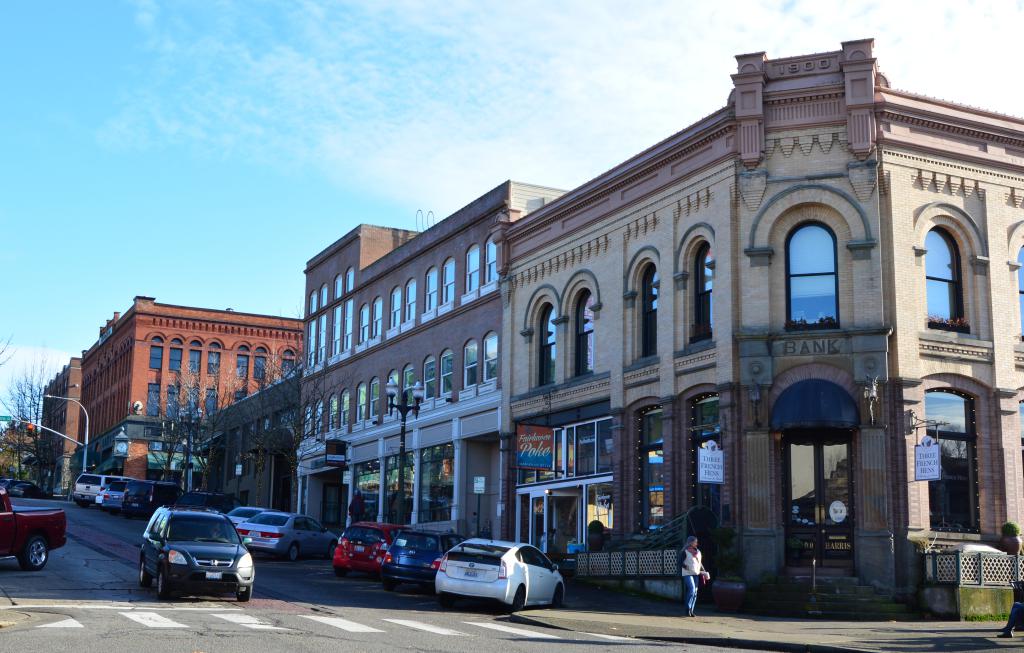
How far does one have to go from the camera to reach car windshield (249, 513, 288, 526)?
3509 cm

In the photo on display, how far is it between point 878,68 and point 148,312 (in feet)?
231

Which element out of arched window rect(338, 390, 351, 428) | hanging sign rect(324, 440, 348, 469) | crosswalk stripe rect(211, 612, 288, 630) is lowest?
crosswalk stripe rect(211, 612, 288, 630)

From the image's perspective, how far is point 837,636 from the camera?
20.0 meters

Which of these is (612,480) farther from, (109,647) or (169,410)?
(169,410)

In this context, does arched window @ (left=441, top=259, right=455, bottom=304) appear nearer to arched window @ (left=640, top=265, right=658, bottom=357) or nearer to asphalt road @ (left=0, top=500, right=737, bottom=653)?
arched window @ (left=640, top=265, right=658, bottom=357)

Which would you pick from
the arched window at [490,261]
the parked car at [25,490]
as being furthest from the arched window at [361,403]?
the parked car at [25,490]

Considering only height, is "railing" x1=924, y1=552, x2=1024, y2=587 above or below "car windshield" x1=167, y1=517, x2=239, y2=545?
below

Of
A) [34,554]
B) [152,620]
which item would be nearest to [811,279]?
[152,620]

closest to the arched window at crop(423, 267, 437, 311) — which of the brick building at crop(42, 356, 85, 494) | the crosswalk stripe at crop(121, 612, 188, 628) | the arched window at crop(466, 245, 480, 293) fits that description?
the arched window at crop(466, 245, 480, 293)

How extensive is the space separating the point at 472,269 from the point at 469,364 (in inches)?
137

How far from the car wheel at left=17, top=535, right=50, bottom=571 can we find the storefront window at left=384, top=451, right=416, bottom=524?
19.4 meters

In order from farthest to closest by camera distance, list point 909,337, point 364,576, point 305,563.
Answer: point 305,563
point 364,576
point 909,337

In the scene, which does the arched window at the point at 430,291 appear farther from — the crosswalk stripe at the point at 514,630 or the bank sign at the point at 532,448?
the crosswalk stripe at the point at 514,630

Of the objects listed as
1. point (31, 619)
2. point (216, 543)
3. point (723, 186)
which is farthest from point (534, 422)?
point (31, 619)
